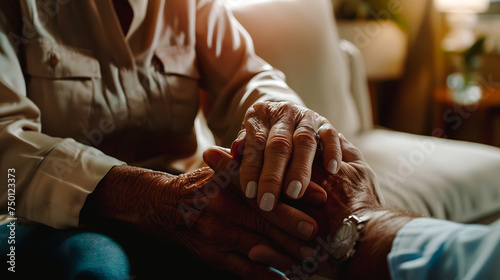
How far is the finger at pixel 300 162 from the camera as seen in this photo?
55 centimetres

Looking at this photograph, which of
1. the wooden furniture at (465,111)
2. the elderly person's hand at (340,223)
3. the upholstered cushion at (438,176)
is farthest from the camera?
the wooden furniture at (465,111)

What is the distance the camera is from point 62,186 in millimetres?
609

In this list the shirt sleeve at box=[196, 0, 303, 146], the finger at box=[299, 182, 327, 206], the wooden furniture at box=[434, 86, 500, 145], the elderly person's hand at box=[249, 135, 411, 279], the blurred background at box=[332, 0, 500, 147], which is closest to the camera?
the elderly person's hand at box=[249, 135, 411, 279]

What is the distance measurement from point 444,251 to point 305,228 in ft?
0.60

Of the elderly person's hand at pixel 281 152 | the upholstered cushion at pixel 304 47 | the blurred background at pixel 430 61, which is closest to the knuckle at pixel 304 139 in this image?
the elderly person's hand at pixel 281 152

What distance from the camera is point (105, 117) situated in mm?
790

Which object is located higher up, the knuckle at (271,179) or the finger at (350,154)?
the knuckle at (271,179)

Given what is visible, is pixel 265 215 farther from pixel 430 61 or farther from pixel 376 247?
pixel 430 61

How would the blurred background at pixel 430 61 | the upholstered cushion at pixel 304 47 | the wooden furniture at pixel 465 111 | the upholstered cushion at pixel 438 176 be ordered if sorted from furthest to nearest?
the blurred background at pixel 430 61, the wooden furniture at pixel 465 111, the upholstered cushion at pixel 304 47, the upholstered cushion at pixel 438 176

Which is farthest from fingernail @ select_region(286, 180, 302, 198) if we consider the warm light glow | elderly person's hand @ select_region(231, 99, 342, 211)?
the warm light glow

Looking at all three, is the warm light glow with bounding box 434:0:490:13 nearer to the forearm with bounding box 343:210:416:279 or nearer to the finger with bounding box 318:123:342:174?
the finger with bounding box 318:123:342:174

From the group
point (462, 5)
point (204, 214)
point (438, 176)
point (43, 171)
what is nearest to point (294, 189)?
point (204, 214)

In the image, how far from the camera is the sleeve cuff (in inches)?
23.8

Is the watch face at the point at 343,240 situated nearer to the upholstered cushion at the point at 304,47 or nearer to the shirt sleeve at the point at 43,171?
the shirt sleeve at the point at 43,171
